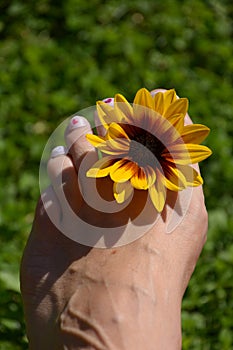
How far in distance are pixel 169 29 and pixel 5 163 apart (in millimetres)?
889

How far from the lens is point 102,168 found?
1.42 m

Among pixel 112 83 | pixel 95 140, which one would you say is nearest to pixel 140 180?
pixel 95 140

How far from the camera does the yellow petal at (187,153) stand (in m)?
1.42

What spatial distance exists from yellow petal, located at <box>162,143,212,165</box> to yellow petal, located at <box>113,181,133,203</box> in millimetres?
106

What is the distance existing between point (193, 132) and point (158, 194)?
6.3 inches

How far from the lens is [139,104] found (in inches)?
55.8

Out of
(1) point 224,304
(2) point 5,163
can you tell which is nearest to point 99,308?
(1) point 224,304

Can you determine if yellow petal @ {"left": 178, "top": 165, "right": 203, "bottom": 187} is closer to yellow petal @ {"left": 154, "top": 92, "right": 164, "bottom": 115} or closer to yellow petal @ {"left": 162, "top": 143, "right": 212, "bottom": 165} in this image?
yellow petal @ {"left": 162, "top": 143, "right": 212, "bottom": 165}

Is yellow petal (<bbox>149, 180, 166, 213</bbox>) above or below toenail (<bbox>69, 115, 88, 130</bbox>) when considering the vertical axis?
below

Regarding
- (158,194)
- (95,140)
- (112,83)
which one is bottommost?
(112,83)

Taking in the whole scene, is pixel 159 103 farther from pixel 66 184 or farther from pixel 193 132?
pixel 66 184

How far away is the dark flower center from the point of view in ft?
4.67

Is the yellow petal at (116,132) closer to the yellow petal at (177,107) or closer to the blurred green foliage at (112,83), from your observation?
the yellow petal at (177,107)

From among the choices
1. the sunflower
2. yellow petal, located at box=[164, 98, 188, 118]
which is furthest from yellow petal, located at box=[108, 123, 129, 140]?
yellow petal, located at box=[164, 98, 188, 118]
